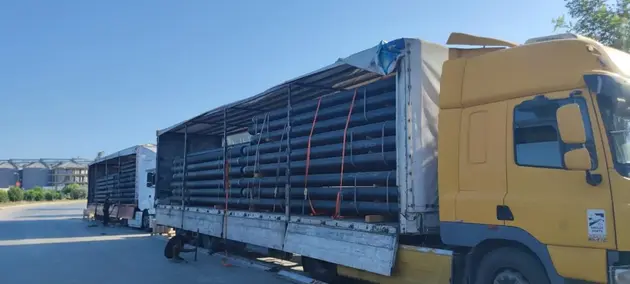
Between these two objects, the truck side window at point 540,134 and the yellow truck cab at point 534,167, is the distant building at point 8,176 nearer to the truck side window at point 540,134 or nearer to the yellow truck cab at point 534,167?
the yellow truck cab at point 534,167

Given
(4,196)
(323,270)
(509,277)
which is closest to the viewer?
(509,277)

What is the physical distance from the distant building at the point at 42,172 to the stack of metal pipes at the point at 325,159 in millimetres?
109370

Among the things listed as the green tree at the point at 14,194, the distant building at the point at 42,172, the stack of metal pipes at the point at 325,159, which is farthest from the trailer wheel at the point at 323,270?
the distant building at the point at 42,172

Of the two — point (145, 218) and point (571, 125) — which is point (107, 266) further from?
point (145, 218)

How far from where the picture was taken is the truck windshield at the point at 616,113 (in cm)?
430

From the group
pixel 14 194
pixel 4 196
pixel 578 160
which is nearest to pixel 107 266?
pixel 578 160

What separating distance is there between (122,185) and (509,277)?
24.2 metres

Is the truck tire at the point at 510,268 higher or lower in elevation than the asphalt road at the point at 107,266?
higher

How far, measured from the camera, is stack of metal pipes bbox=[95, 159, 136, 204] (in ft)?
80.6

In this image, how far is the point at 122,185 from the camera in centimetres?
2600

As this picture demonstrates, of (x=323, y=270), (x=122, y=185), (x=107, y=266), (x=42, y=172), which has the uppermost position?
(x=42, y=172)

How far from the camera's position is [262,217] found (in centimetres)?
948

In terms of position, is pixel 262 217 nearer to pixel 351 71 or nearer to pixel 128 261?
pixel 351 71

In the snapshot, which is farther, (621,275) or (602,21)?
(602,21)
